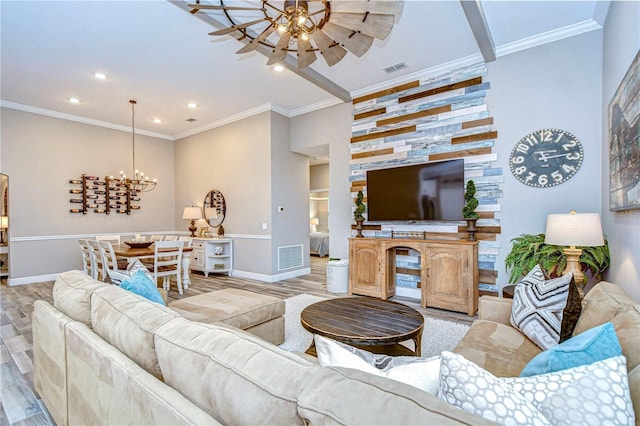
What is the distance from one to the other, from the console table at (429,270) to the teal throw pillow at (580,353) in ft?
9.98

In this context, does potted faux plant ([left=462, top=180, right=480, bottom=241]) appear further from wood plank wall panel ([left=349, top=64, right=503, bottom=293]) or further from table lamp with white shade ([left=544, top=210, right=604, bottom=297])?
table lamp with white shade ([left=544, top=210, right=604, bottom=297])

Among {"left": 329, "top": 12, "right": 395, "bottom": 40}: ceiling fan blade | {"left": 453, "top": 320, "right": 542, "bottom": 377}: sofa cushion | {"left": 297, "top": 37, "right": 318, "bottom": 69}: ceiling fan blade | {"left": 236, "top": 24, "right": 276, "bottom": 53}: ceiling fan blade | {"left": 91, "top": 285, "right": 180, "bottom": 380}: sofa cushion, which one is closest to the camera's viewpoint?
{"left": 91, "top": 285, "right": 180, "bottom": 380}: sofa cushion

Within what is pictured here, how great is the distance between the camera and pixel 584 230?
2.48 metres

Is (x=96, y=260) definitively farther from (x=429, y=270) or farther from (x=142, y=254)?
(x=429, y=270)

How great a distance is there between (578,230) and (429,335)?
1.57 m

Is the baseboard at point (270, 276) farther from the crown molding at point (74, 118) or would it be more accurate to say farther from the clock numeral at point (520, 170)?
the clock numeral at point (520, 170)

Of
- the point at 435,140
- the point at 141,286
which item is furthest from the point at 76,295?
the point at 435,140

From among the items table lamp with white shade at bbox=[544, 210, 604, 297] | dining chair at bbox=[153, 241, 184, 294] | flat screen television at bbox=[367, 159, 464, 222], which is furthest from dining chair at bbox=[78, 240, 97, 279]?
table lamp with white shade at bbox=[544, 210, 604, 297]

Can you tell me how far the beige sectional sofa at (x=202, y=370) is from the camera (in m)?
0.65

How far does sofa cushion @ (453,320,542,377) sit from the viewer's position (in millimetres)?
1595

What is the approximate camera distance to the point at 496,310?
7.77ft

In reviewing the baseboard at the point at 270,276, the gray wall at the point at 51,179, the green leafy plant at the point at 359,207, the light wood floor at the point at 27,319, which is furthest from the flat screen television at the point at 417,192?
the gray wall at the point at 51,179

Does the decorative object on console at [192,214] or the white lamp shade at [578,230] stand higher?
the decorative object on console at [192,214]

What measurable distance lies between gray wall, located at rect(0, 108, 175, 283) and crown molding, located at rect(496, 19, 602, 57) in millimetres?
7234
